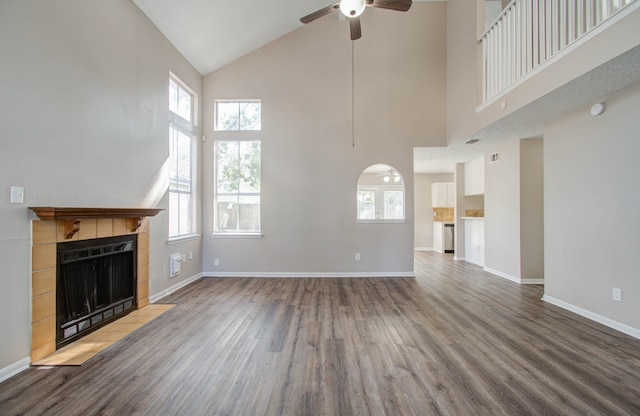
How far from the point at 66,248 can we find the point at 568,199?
545 centimetres

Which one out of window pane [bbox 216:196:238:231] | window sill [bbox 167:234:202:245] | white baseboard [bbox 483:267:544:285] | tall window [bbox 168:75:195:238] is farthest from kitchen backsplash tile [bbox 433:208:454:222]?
tall window [bbox 168:75:195:238]

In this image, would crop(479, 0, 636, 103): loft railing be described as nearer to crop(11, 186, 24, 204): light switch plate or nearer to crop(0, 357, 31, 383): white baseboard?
crop(11, 186, 24, 204): light switch plate

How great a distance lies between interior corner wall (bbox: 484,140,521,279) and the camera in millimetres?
4445

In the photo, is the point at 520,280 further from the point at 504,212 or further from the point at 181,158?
the point at 181,158

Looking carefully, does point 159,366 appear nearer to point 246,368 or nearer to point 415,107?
point 246,368

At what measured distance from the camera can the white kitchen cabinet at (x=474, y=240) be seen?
5.75 m

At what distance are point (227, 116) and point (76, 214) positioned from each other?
3.27m

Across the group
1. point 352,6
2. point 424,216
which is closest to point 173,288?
point 352,6

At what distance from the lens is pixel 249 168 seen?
16.2ft

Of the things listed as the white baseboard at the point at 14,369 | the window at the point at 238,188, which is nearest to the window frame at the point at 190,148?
the window at the point at 238,188

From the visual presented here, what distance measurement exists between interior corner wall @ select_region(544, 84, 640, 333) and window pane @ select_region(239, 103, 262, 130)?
454 centimetres

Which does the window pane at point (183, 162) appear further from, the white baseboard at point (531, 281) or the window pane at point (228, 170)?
the white baseboard at point (531, 281)

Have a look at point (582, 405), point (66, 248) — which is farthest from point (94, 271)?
point (582, 405)

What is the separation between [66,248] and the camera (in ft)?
7.66
